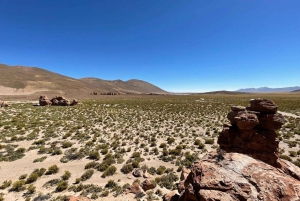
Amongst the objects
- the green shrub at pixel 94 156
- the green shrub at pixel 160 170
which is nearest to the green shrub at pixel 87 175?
the green shrub at pixel 94 156

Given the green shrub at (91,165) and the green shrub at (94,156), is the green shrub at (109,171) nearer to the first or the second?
the green shrub at (91,165)

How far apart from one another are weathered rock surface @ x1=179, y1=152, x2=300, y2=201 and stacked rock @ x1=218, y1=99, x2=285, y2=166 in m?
5.65

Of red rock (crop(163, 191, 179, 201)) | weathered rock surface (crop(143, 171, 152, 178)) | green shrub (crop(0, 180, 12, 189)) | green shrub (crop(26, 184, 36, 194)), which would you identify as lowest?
weathered rock surface (crop(143, 171, 152, 178))

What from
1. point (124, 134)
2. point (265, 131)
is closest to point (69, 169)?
point (124, 134)

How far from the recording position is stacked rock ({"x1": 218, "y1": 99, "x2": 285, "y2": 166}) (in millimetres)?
9555

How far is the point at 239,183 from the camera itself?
407cm

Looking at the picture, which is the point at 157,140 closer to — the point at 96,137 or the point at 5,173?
the point at 96,137

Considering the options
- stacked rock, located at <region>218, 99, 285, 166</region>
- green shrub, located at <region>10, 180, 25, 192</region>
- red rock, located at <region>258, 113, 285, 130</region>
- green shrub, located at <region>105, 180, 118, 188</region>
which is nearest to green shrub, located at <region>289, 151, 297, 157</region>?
stacked rock, located at <region>218, 99, 285, 166</region>

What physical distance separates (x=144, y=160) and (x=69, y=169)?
564 centimetres

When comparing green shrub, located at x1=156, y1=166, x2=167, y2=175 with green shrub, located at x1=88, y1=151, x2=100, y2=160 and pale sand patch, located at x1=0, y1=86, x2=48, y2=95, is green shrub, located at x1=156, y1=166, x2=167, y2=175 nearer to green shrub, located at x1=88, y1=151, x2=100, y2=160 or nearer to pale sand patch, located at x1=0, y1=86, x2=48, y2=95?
green shrub, located at x1=88, y1=151, x2=100, y2=160

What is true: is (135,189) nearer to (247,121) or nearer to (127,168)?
(127,168)

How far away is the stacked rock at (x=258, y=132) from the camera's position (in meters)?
9.55

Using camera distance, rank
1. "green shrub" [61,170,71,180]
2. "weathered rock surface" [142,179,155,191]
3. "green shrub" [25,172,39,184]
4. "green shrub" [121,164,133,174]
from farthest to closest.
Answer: "green shrub" [121,164,133,174], "green shrub" [61,170,71,180], "green shrub" [25,172,39,184], "weathered rock surface" [142,179,155,191]

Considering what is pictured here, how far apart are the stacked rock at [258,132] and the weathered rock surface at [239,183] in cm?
565
